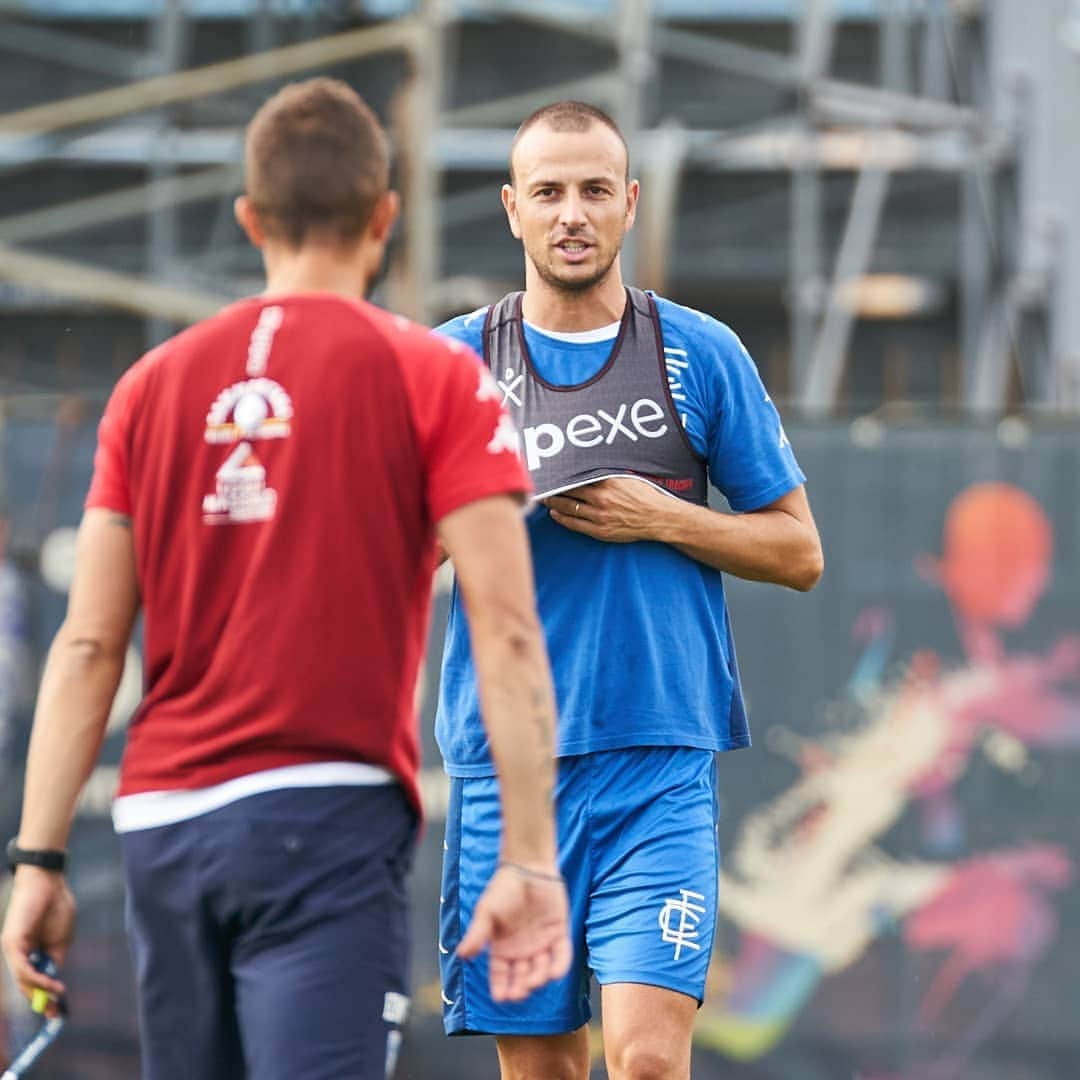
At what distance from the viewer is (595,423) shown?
4438mm

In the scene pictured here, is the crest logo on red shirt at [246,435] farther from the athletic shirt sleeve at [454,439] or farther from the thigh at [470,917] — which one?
the thigh at [470,917]

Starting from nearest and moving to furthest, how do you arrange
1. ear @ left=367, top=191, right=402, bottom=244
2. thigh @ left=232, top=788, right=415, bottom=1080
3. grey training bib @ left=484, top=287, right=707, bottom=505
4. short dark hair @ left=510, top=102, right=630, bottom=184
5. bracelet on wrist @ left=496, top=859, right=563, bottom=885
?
thigh @ left=232, top=788, right=415, bottom=1080 → bracelet on wrist @ left=496, top=859, right=563, bottom=885 → ear @ left=367, top=191, right=402, bottom=244 → grey training bib @ left=484, top=287, right=707, bottom=505 → short dark hair @ left=510, top=102, right=630, bottom=184

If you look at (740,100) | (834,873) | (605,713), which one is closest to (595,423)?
(605,713)

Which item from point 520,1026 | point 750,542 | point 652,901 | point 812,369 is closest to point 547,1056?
point 520,1026

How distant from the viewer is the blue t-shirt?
4426 millimetres

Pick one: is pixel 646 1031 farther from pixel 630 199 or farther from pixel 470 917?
pixel 630 199

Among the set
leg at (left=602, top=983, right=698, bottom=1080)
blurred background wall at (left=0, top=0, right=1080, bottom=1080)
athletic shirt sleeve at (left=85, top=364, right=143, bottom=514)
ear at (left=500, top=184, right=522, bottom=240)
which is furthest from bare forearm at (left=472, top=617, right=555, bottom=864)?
blurred background wall at (left=0, top=0, right=1080, bottom=1080)

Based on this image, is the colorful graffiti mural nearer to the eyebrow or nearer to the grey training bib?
the grey training bib

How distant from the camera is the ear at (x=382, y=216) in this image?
10.5ft

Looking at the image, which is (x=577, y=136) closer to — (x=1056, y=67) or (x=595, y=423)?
(x=595, y=423)

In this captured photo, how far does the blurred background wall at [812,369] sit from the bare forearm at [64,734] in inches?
190

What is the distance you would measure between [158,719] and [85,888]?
5236 millimetres

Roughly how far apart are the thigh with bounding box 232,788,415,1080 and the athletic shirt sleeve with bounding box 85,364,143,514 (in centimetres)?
56

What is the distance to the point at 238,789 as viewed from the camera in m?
3.03
